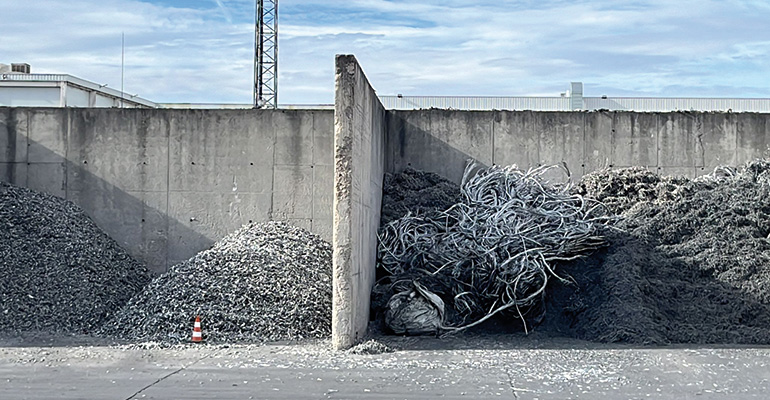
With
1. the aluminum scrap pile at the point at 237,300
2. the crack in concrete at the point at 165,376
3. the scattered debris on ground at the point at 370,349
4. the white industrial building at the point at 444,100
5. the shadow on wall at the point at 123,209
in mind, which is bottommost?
the crack in concrete at the point at 165,376

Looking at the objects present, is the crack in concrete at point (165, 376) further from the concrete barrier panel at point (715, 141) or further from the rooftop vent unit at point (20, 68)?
the rooftop vent unit at point (20, 68)

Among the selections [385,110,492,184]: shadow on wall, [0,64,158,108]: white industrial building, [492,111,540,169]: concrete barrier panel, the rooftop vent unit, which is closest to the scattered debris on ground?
[385,110,492,184]: shadow on wall

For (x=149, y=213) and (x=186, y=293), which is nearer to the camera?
(x=186, y=293)

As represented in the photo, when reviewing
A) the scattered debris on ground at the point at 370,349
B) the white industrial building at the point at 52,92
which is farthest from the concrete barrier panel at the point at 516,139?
the white industrial building at the point at 52,92

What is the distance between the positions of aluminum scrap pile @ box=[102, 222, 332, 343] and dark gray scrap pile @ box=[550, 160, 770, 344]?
341 cm

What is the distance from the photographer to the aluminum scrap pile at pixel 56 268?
11469 millimetres

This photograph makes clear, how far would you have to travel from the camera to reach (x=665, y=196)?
13227 millimetres

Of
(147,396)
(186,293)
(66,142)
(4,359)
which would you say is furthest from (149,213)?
(147,396)

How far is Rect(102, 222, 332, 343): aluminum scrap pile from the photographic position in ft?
36.1

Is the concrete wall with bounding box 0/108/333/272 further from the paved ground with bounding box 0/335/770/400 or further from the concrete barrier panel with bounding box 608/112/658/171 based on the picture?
the concrete barrier panel with bounding box 608/112/658/171

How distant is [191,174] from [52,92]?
11.6m

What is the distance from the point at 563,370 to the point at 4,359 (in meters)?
6.15

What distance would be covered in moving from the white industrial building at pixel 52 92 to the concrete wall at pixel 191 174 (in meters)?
9.79

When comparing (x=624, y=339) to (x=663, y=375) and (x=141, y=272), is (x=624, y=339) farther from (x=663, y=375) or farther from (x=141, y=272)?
(x=141, y=272)
